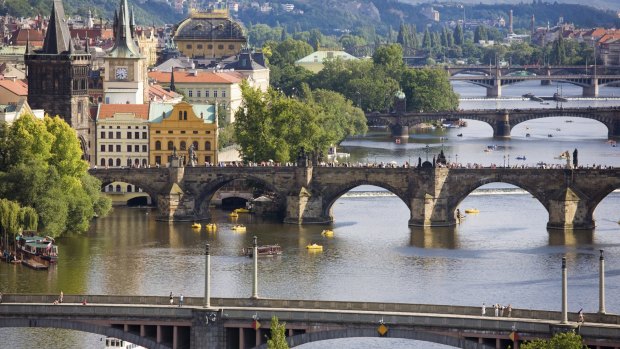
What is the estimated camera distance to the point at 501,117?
619 feet

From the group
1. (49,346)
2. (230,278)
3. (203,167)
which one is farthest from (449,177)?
(49,346)

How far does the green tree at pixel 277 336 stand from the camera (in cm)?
7050

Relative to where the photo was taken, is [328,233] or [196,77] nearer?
[328,233]

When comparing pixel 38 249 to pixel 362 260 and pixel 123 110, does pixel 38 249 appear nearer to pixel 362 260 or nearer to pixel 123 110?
pixel 362 260

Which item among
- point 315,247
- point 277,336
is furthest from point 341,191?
point 277,336

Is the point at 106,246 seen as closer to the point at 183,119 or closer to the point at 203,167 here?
the point at 203,167

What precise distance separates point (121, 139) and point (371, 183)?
20.0 m

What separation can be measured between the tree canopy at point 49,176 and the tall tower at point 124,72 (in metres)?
22.0

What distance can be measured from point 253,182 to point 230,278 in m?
28.0

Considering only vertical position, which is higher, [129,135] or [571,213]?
[129,135]

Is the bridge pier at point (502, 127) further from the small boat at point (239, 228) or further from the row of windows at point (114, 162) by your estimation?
the small boat at point (239, 228)

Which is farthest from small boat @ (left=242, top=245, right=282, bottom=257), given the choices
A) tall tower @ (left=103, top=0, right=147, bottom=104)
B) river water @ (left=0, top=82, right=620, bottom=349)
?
tall tower @ (left=103, top=0, right=147, bottom=104)

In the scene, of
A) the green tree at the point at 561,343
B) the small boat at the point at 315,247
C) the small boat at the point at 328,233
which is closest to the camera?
the green tree at the point at 561,343

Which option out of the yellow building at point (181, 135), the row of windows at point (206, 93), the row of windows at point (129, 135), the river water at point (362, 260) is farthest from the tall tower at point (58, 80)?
the row of windows at point (206, 93)
